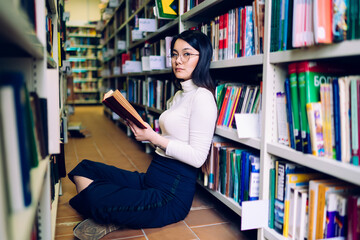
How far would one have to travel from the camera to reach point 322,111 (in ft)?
3.53

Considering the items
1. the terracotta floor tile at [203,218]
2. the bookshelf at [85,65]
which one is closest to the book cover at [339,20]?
the terracotta floor tile at [203,218]

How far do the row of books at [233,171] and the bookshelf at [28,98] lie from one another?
0.87 meters

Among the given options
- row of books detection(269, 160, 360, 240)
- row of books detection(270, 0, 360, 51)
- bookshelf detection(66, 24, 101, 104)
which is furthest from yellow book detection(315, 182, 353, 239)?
bookshelf detection(66, 24, 101, 104)

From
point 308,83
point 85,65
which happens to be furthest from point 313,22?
point 85,65

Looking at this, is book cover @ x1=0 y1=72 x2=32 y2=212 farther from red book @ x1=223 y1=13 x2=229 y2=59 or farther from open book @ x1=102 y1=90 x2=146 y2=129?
red book @ x1=223 y1=13 x2=229 y2=59

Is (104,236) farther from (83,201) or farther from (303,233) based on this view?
(303,233)

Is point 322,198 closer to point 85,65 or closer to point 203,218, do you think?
point 203,218

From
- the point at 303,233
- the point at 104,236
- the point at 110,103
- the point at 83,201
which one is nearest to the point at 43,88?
the point at 110,103

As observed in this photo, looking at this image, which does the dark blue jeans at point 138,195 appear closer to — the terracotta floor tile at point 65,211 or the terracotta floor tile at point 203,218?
the terracotta floor tile at point 203,218

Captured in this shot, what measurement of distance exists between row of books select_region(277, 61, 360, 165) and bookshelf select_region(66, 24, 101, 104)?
29.7ft

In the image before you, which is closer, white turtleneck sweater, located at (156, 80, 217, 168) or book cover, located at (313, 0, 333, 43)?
book cover, located at (313, 0, 333, 43)

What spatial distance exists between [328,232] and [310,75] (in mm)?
538

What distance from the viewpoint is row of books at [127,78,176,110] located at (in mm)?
2842

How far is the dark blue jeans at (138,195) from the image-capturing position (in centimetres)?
152
